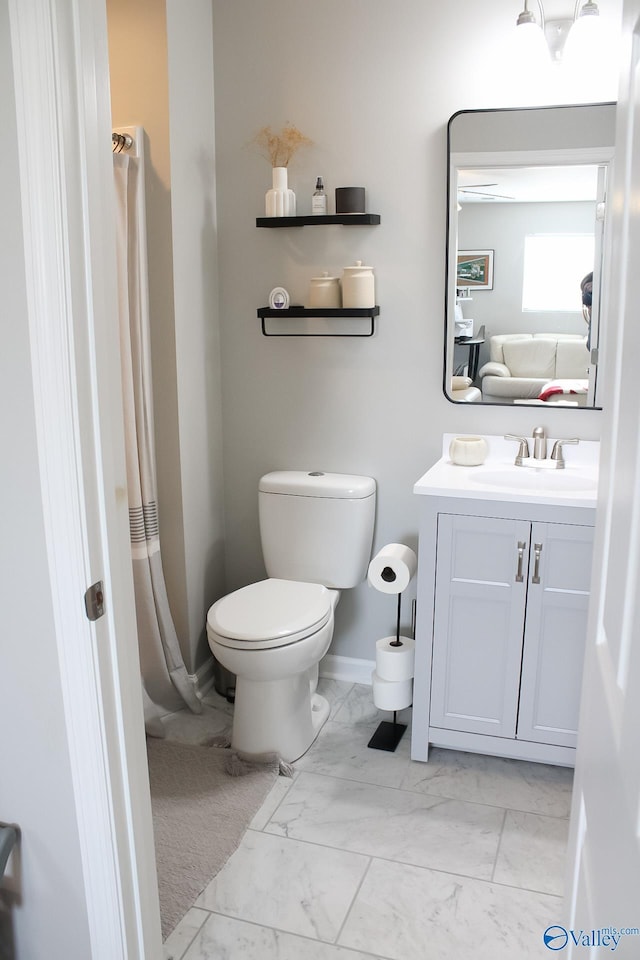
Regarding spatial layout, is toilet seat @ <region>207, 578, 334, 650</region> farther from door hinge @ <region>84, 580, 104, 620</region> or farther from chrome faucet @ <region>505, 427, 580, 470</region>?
door hinge @ <region>84, 580, 104, 620</region>

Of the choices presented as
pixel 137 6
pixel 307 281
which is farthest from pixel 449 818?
pixel 137 6

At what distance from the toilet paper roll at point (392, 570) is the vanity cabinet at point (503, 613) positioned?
0.17 metres

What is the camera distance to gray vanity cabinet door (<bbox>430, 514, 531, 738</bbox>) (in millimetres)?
2385

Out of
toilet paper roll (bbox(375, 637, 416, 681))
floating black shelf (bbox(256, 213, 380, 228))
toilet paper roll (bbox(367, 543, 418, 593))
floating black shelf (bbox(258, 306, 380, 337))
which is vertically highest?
floating black shelf (bbox(256, 213, 380, 228))

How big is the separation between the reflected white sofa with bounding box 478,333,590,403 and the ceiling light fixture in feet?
2.75

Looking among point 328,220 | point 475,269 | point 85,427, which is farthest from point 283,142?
point 85,427

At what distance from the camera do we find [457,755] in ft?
8.67

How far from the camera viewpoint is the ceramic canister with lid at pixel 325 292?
283 cm

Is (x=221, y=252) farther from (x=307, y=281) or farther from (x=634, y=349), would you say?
(x=634, y=349)

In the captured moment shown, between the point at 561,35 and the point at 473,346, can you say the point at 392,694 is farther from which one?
the point at 561,35

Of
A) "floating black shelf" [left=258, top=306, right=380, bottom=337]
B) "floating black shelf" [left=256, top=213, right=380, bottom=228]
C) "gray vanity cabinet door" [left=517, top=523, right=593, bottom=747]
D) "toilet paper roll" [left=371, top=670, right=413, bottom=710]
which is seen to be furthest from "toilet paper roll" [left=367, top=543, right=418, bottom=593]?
"floating black shelf" [left=256, top=213, right=380, bottom=228]

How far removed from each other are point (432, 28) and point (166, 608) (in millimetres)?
2120

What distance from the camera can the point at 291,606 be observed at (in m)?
2.61

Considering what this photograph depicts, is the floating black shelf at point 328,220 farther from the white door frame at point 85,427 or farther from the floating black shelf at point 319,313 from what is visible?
the white door frame at point 85,427
